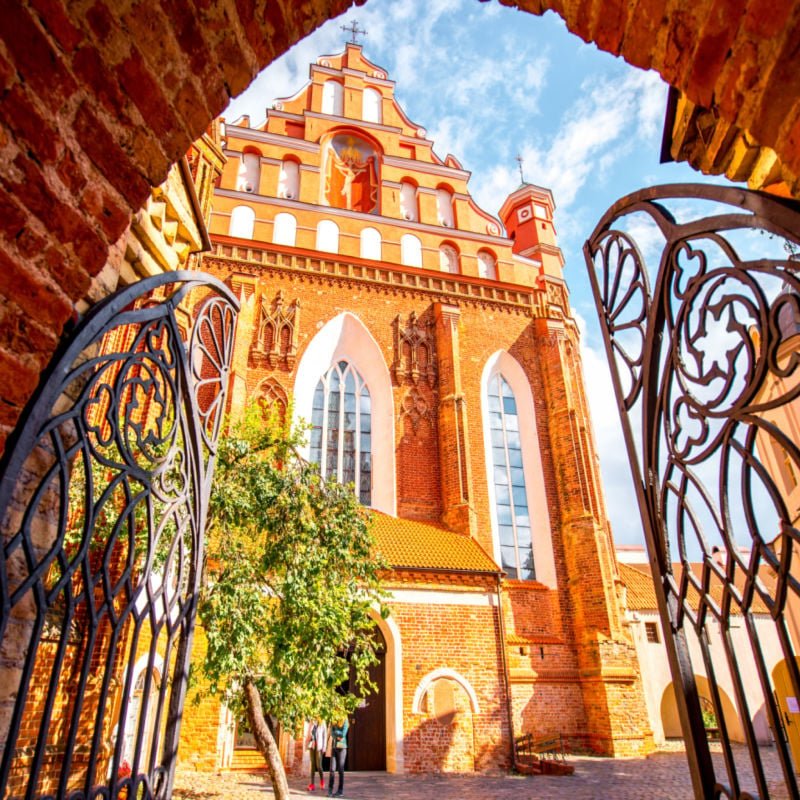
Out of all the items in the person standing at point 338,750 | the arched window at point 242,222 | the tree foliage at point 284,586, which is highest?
the arched window at point 242,222

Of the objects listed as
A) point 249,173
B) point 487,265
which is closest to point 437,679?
point 487,265

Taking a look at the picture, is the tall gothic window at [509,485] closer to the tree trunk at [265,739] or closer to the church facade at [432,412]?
the church facade at [432,412]

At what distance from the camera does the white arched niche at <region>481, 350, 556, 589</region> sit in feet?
46.8

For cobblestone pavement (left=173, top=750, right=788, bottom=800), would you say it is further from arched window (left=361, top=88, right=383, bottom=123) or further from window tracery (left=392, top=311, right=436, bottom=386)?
arched window (left=361, top=88, right=383, bottom=123)

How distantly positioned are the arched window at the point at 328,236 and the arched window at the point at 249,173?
7.62 ft

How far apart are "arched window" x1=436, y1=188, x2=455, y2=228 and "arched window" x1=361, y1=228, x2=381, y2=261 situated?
2487mm

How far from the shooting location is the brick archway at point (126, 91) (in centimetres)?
145

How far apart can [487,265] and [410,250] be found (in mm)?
2558

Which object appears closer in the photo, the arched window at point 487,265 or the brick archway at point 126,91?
the brick archway at point 126,91

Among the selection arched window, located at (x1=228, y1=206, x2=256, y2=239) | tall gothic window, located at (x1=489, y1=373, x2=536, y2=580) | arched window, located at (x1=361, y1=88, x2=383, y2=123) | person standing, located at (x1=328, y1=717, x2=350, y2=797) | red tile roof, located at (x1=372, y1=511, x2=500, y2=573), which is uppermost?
arched window, located at (x1=361, y1=88, x2=383, y2=123)

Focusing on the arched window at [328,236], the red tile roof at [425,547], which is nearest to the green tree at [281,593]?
the red tile roof at [425,547]

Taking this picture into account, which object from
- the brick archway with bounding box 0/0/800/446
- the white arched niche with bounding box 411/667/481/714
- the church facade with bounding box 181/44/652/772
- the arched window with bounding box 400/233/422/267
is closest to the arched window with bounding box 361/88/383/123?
the church facade with bounding box 181/44/652/772

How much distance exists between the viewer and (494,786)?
8867 millimetres

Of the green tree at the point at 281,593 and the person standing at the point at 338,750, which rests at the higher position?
the green tree at the point at 281,593
